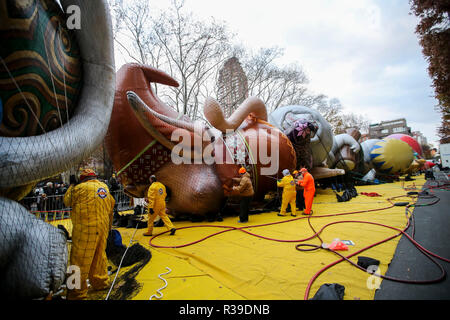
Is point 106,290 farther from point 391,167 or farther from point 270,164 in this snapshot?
point 391,167

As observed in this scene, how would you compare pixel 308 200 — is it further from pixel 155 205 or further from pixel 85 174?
pixel 85 174

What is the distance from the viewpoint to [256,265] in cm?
300

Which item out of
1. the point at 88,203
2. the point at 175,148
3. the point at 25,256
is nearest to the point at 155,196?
the point at 175,148

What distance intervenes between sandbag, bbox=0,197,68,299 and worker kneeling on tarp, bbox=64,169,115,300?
0.59 metres

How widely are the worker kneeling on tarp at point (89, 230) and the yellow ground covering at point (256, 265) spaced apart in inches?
19.9

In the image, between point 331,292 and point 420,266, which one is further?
point 420,266

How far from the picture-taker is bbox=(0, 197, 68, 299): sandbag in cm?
158

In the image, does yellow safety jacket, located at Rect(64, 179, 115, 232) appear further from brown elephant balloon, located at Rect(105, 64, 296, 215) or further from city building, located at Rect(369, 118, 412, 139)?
city building, located at Rect(369, 118, 412, 139)

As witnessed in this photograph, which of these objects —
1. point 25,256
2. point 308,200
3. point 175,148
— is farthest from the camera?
point 308,200

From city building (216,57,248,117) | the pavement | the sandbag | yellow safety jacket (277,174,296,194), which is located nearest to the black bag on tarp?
the pavement

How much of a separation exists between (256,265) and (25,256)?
2.37 metres

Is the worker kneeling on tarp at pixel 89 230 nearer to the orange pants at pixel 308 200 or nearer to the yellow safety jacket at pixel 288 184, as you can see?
the yellow safety jacket at pixel 288 184
